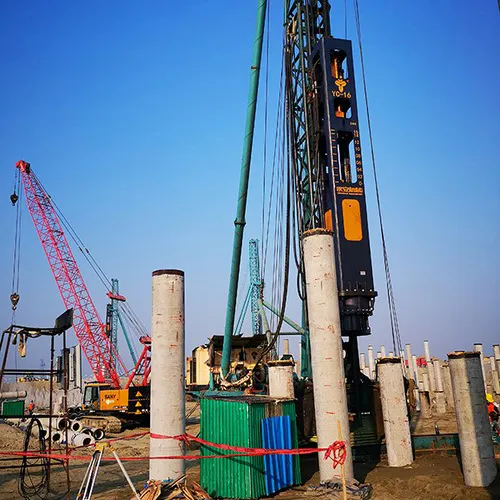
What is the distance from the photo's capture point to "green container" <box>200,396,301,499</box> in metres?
11.0

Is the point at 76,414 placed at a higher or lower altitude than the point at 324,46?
lower

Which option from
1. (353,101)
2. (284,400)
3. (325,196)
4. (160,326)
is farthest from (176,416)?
(353,101)

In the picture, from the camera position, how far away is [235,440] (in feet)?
37.2

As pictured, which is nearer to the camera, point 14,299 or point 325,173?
point 325,173

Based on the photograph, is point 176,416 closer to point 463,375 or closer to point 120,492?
point 120,492

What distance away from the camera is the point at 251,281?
82.2 metres

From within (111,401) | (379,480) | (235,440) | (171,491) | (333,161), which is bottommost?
(379,480)

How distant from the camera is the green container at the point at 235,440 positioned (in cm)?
1102

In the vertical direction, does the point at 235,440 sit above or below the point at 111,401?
below

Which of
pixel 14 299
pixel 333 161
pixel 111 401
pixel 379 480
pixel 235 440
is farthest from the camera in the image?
pixel 14 299

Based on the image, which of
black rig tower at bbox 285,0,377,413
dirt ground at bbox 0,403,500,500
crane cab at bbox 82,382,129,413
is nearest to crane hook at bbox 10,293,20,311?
crane cab at bbox 82,382,129,413

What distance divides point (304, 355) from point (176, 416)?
10.5m

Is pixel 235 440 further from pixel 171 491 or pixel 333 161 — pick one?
pixel 333 161

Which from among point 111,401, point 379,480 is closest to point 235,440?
point 379,480
